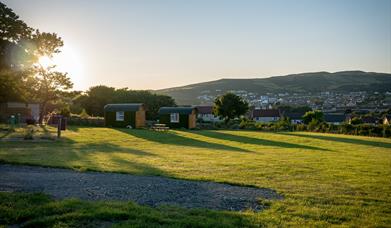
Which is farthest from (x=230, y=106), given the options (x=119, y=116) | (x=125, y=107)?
(x=119, y=116)

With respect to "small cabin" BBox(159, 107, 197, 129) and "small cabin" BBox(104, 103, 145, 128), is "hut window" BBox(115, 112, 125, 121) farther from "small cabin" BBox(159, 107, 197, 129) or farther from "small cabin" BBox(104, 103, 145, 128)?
"small cabin" BBox(159, 107, 197, 129)

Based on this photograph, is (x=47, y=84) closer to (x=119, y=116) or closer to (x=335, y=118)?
(x=119, y=116)

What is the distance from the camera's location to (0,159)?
14.4 m

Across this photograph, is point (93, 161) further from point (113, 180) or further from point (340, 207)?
point (340, 207)

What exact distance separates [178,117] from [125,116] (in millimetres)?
7554

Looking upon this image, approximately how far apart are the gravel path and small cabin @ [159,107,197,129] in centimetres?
3672

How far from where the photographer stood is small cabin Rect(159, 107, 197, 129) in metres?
48.5

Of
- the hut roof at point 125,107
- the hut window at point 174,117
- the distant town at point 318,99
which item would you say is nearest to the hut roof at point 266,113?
the distant town at point 318,99

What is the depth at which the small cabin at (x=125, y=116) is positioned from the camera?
46.2 meters

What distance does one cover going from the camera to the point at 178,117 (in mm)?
49031

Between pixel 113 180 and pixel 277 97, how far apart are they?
175885 mm

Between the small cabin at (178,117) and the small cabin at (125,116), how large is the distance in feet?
11.8

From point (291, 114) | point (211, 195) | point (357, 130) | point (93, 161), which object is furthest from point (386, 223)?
point (291, 114)

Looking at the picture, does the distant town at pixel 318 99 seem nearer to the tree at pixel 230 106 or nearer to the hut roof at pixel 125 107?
the tree at pixel 230 106
